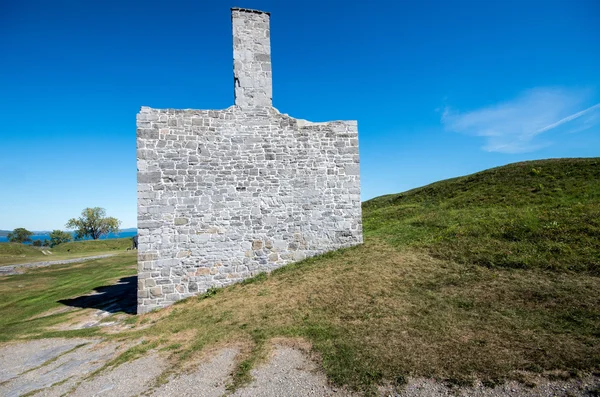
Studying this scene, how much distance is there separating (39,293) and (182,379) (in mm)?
15609

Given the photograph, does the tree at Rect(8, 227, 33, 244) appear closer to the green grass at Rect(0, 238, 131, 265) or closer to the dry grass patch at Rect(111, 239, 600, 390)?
the green grass at Rect(0, 238, 131, 265)

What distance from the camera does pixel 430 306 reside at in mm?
7453

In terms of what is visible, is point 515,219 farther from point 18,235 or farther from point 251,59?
point 18,235

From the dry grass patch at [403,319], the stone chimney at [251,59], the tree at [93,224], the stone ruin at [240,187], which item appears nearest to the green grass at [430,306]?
the dry grass patch at [403,319]

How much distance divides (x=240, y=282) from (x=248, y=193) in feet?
11.8

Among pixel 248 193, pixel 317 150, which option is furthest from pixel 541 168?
pixel 248 193

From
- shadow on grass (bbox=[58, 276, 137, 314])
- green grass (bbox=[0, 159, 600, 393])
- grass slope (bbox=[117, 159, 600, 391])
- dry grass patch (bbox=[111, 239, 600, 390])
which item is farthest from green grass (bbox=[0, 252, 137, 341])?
grass slope (bbox=[117, 159, 600, 391])

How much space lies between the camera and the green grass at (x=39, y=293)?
34.9 ft

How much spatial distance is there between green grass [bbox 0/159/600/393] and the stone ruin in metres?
0.85

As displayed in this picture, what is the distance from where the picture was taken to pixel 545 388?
4.38 meters

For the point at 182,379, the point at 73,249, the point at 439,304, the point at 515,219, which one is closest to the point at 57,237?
the point at 73,249

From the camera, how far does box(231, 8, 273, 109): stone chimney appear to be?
1218cm

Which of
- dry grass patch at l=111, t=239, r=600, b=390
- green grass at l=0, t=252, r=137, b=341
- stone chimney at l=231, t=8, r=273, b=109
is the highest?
stone chimney at l=231, t=8, r=273, b=109

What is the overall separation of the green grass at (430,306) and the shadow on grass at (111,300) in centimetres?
118
